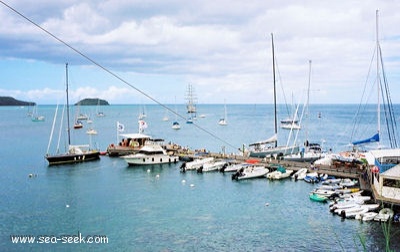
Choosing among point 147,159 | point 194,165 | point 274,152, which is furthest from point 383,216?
point 147,159

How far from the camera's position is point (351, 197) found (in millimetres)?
35812

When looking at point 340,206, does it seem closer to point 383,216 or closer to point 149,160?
point 383,216

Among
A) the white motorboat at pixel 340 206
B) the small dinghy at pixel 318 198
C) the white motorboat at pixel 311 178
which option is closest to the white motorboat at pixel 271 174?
the white motorboat at pixel 311 178

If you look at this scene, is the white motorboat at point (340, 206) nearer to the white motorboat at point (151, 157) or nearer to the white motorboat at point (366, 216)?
the white motorboat at point (366, 216)

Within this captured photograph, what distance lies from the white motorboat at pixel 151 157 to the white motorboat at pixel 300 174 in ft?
67.7

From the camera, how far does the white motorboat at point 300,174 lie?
4672cm

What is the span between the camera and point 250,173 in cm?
4856

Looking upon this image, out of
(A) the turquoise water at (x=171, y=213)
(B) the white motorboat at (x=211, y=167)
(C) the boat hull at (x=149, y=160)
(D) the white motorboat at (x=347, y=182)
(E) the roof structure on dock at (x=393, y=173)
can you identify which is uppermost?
(E) the roof structure on dock at (x=393, y=173)

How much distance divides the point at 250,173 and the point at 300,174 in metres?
5.86

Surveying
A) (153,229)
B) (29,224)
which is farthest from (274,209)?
(29,224)

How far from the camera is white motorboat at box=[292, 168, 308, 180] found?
1839 inches

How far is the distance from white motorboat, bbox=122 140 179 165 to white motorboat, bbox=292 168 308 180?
2065 cm

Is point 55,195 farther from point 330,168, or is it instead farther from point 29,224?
point 330,168

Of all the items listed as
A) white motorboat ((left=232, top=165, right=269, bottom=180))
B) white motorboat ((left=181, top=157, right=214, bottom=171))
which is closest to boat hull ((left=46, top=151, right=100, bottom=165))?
white motorboat ((left=181, top=157, right=214, bottom=171))
